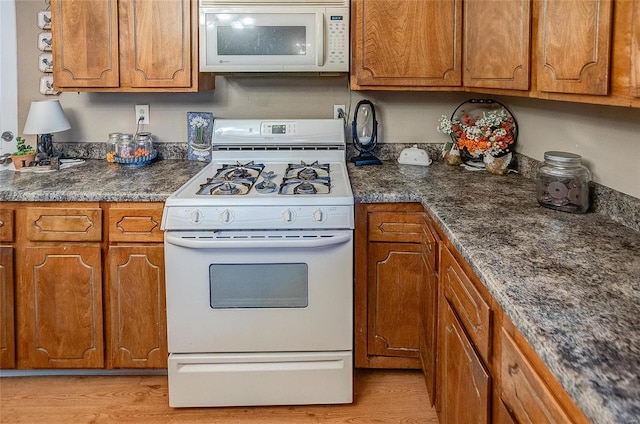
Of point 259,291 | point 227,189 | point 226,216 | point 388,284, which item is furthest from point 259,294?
point 388,284

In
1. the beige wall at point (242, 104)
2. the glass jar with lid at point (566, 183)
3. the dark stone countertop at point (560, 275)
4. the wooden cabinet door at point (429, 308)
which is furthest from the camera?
the beige wall at point (242, 104)

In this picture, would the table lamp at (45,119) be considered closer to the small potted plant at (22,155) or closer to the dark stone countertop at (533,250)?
the small potted plant at (22,155)

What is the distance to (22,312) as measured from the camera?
2.12m

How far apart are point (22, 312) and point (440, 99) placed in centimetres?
217

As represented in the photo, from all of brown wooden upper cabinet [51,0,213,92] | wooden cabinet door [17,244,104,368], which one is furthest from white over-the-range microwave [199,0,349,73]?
wooden cabinet door [17,244,104,368]

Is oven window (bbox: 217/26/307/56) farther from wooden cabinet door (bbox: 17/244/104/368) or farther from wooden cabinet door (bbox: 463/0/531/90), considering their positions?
wooden cabinet door (bbox: 17/244/104/368)

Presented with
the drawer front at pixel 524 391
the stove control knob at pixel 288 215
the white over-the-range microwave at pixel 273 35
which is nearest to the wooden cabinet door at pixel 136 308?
the stove control knob at pixel 288 215

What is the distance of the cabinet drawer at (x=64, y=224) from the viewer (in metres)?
2.05

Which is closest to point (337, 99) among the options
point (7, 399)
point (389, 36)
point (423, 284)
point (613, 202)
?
point (389, 36)

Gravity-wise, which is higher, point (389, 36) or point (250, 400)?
point (389, 36)

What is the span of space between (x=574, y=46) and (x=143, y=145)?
1955mm

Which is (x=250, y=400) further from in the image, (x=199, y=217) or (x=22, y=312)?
(x=22, y=312)

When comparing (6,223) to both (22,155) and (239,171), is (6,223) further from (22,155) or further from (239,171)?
(239,171)

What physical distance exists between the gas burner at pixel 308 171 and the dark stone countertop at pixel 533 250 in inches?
5.6
